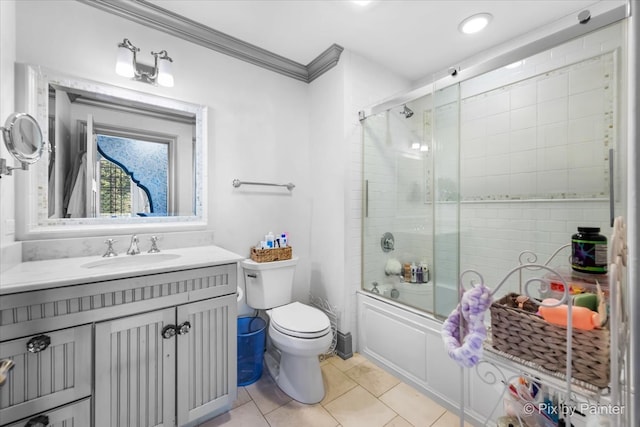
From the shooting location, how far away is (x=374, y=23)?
6.16 ft

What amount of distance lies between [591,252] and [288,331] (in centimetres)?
146

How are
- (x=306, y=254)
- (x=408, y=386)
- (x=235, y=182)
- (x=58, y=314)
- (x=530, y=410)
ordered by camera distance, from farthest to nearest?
(x=306, y=254) → (x=235, y=182) → (x=408, y=386) → (x=58, y=314) → (x=530, y=410)

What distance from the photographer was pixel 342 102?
7.06 feet

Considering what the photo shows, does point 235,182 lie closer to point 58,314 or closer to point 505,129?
point 58,314

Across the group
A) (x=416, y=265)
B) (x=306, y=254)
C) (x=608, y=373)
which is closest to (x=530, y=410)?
(x=608, y=373)

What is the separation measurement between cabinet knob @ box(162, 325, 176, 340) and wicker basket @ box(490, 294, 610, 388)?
1374 mm

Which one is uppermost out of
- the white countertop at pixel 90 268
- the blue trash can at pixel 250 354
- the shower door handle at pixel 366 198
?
the shower door handle at pixel 366 198

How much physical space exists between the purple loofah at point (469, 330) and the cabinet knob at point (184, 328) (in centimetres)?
120

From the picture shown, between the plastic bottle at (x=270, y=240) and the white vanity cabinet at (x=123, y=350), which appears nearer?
the white vanity cabinet at (x=123, y=350)

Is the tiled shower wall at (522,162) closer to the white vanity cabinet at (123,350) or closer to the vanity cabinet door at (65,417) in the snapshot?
the white vanity cabinet at (123,350)

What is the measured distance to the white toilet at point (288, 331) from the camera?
1616 mm

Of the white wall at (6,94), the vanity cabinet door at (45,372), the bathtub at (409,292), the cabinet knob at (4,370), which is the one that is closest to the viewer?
the cabinet knob at (4,370)

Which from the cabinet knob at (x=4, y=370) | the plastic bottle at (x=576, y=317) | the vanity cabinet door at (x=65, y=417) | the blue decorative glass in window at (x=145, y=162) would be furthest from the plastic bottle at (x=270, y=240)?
the plastic bottle at (x=576, y=317)

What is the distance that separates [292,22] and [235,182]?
3.95 ft
